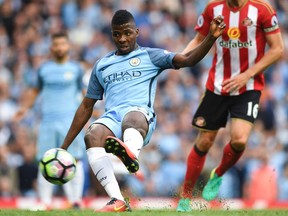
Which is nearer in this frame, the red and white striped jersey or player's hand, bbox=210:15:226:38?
player's hand, bbox=210:15:226:38

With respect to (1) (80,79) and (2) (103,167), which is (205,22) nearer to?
(2) (103,167)

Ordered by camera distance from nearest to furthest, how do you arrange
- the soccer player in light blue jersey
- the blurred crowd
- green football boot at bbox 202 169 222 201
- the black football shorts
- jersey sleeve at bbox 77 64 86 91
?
the soccer player in light blue jersey < the black football shorts < green football boot at bbox 202 169 222 201 < jersey sleeve at bbox 77 64 86 91 < the blurred crowd

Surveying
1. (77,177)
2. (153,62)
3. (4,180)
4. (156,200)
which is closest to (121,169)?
(156,200)

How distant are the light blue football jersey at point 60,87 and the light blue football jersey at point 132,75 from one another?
3299 mm

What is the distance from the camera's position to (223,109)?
11.7 m

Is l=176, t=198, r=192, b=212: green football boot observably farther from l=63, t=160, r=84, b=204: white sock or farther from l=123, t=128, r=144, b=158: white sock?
l=63, t=160, r=84, b=204: white sock

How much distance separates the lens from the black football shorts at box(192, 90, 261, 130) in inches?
452

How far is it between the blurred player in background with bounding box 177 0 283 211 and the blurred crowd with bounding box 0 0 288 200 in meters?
2.82

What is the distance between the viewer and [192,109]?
1925cm

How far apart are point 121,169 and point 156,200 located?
840mm

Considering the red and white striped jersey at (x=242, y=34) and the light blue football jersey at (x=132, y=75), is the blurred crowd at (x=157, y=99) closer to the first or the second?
the red and white striped jersey at (x=242, y=34)

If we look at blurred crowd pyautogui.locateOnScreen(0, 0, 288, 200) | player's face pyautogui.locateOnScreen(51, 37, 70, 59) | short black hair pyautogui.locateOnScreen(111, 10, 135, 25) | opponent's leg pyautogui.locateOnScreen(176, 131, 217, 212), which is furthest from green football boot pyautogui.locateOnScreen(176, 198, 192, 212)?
player's face pyautogui.locateOnScreen(51, 37, 70, 59)

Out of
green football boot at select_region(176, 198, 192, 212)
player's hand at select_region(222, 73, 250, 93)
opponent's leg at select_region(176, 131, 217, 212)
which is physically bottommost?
green football boot at select_region(176, 198, 192, 212)

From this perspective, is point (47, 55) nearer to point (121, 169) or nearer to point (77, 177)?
point (121, 169)
